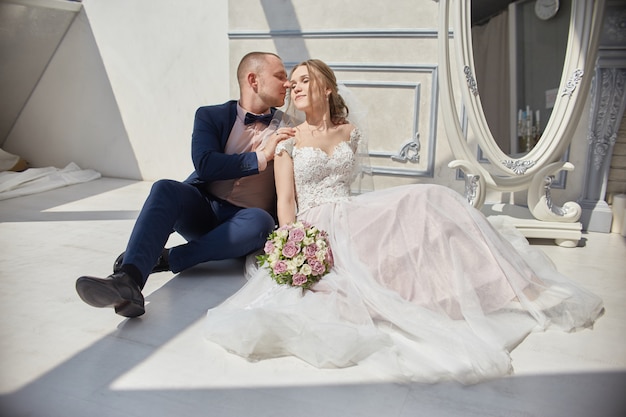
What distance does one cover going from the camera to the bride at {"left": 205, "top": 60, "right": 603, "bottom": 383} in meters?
1.75

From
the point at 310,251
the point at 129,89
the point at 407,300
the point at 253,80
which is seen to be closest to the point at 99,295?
the point at 310,251

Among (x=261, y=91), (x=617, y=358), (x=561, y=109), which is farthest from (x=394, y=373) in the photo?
(x=561, y=109)

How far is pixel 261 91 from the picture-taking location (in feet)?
8.34

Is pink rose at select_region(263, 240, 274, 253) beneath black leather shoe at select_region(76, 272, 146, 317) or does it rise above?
above

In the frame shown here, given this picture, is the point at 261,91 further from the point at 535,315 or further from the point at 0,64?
the point at 0,64

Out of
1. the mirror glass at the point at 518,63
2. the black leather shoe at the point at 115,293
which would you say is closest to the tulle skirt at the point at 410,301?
the black leather shoe at the point at 115,293

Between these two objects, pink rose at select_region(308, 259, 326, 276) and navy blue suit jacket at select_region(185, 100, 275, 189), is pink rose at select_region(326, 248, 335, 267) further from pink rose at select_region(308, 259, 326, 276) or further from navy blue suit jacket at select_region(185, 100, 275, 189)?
navy blue suit jacket at select_region(185, 100, 275, 189)

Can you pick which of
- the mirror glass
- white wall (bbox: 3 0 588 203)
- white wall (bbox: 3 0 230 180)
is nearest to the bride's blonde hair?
the mirror glass

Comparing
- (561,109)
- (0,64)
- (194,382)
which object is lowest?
(194,382)

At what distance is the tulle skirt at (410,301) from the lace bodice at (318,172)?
0.10 m

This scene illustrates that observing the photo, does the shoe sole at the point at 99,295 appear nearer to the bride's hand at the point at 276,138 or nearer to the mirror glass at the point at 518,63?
the bride's hand at the point at 276,138

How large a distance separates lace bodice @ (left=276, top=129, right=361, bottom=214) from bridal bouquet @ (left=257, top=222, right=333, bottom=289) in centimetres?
22

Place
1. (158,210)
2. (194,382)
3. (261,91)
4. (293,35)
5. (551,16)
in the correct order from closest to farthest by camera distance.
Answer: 1. (194,382)
2. (158,210)
3. (261,91)
4. (551,16)
5. (293,35)

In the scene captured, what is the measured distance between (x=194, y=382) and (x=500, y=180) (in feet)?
7.06
